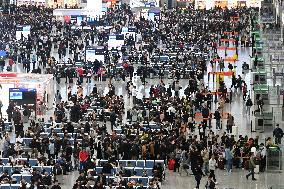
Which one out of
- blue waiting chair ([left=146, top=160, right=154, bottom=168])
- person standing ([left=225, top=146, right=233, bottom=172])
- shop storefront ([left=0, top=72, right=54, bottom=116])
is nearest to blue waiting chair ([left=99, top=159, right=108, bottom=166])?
blue waiting chair ([left=146, top=160, right=154, bottom=168])

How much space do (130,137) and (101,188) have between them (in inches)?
264

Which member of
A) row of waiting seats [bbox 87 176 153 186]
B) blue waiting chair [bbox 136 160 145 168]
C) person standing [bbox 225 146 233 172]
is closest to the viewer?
row of waiting seats [bbox 87 176 153 186]

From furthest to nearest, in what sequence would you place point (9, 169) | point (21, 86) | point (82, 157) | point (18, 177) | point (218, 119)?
1. point (21, 86)
2. point (218, 119)
3. point (82, 157)
4. point (9, 169)
5. point (18, 177)

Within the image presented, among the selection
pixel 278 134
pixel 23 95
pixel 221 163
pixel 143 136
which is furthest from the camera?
pixel 23 95

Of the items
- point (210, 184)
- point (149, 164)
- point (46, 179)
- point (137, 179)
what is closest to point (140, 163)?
point (149, 164)

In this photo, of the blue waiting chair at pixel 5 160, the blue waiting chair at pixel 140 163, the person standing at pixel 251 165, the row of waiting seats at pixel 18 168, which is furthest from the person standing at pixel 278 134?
the blue waiting chair at pixel 5 160

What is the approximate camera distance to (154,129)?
37.2 m

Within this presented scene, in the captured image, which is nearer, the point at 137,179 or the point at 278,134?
the point at 137,179

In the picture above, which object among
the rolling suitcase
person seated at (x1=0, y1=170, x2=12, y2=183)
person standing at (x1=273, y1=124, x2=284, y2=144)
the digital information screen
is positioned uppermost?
the digital information screen

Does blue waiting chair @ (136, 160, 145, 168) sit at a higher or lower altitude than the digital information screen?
lower

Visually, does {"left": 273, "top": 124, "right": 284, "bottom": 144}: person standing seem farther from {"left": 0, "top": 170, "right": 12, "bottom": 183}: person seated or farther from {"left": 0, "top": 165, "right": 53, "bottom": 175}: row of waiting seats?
{"left": 0, "top": 170, "right": 12, "bottom": 183}: person seated

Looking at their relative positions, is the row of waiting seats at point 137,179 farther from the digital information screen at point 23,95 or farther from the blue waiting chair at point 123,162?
the digital information screen at point 23,95

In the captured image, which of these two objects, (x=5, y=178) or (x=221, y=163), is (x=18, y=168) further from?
(x=221, y=163)

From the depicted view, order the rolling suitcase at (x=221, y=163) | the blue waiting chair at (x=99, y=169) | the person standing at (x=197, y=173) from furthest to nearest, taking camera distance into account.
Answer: the rolling suitcase at (x=221, y=163) → the blue waiting chair at (x=99, y=169) → the person standing at (x=197, y=173)
